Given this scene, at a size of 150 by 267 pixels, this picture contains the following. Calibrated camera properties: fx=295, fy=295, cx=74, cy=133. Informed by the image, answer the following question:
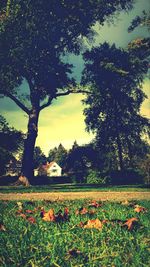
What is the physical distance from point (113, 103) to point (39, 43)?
15563 millimetres

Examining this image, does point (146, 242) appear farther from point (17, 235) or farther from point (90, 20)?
point (90, 20)

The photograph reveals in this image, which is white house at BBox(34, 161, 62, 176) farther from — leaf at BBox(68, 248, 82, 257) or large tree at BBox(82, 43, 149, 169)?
leaf at BBox(68, 248, 82, 257)

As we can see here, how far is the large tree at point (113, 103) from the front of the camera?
26.6 metres

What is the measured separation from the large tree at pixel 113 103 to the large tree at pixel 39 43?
2.52 metres

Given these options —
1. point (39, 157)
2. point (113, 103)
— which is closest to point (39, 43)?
point (113, 103)

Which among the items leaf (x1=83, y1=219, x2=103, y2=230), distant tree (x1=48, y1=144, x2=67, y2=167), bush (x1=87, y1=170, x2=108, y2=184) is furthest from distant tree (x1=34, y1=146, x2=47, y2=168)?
leaf (x1=83, y1=219, x2=103, y2=230)

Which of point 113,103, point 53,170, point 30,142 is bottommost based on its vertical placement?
point 30,142

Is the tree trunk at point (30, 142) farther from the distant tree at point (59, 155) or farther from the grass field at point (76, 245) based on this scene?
the distant tree at point (59, 155)

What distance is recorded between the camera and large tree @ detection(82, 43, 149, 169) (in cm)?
2662

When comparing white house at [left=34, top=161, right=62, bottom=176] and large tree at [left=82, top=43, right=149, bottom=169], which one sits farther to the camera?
white house at [left=34, top=161, right=62, bottom=176]

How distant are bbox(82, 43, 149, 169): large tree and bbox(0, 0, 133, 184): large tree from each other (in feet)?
8.28

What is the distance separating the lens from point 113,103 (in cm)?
3622

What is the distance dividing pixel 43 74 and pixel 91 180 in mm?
17271

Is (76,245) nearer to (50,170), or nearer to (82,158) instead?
(82,158)
